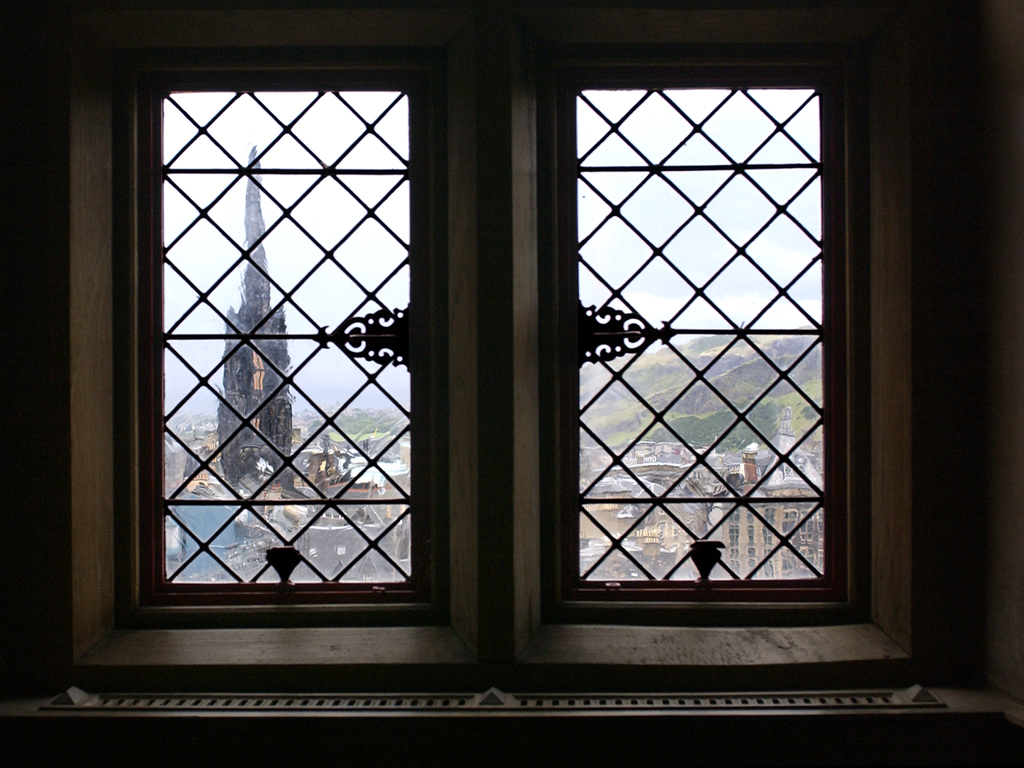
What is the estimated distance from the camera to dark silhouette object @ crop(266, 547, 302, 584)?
1.38 m

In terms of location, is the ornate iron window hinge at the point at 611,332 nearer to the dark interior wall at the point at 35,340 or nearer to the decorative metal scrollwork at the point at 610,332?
the decorative metal scrollwork at the point at 610,332

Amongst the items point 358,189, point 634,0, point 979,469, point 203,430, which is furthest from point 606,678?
point 634,0

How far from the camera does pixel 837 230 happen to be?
139 cm

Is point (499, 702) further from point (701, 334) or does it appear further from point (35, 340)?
point (35, 340)

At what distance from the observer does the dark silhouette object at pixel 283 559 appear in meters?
1.38

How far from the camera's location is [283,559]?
1.38m

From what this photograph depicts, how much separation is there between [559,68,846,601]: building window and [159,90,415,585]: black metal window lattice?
393 millimetres

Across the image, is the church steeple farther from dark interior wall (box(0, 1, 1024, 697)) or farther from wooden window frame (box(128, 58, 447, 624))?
dark interior wall (box(0, 1, 1024, 697))

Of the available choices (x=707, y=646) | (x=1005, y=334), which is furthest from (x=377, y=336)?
(x=1005, y=334)

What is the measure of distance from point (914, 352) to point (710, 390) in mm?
379

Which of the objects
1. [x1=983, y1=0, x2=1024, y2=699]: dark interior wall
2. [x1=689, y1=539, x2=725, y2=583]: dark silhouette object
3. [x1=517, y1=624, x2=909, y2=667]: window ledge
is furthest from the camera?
[x1=689, y1=539, x2=725, y2=583]: dark silhouette object

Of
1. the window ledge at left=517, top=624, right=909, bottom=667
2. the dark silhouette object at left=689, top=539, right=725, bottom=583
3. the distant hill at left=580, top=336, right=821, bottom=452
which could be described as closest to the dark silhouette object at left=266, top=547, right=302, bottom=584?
the window ledge at left=517, top=624, right=909, bottom=667

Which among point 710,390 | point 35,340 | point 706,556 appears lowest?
point 706,556

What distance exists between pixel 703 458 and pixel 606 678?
49cm
